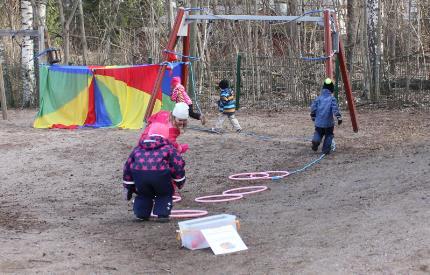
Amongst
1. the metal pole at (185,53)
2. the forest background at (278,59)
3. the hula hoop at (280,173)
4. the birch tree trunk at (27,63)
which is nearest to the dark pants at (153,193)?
the hula hoop at (280,173)

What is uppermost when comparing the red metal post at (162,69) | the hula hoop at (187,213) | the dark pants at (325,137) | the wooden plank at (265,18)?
the wooden plank at (265,18)

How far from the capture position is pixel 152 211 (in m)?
8.44

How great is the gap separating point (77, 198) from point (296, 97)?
40.9 feet

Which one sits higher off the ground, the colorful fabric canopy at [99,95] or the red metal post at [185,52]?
the red metal post at [185,52]

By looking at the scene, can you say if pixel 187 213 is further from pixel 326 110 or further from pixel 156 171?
pixel 326 110

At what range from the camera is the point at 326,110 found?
1285cm

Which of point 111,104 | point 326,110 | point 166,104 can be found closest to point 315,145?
point 326,110

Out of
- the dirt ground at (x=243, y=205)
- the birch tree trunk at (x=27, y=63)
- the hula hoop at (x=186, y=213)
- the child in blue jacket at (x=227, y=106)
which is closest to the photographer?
the dirt ground at (x=243, y=205)

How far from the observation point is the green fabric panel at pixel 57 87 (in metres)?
18.1

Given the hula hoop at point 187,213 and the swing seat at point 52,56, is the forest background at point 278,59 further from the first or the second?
the hula hoop at point 187,213

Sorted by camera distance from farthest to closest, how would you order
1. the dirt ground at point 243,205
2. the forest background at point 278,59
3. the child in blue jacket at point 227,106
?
the forest background at point 278,59, the child in blue jacket at point 227,106, the dirt ground at point 243,205

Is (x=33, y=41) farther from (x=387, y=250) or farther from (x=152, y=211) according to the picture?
(x=387, y=250)

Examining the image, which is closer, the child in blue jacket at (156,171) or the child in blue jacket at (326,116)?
the child in blue jacket at (156,171)

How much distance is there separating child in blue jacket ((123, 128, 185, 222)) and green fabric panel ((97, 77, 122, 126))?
9.26 m
